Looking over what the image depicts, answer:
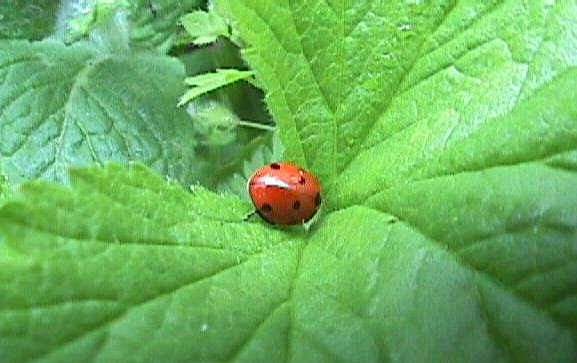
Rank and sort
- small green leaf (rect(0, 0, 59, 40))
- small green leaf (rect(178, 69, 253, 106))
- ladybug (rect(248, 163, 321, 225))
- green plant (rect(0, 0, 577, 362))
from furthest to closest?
small green leaf (rect(0, 0, 59, 40)) < small green leaf (rect(178, 69, 253, 106)) < ladybug (rect(248, 163, 321, 225)) < green plant (rect(0, 0, 577, 362))

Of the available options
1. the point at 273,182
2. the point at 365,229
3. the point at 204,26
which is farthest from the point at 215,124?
the point at 365,229

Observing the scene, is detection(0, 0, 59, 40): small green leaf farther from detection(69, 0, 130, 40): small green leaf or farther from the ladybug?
the ladybug

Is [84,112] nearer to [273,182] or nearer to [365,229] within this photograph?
[273,182]

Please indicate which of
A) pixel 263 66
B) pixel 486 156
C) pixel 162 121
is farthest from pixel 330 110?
pixel 162 121

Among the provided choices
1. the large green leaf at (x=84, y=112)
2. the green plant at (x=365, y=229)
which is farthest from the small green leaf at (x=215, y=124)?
the green plant at (x=365, y=229)

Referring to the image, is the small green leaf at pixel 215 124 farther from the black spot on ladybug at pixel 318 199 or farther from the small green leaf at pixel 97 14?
the black spot on ladybug at pixel 318 199

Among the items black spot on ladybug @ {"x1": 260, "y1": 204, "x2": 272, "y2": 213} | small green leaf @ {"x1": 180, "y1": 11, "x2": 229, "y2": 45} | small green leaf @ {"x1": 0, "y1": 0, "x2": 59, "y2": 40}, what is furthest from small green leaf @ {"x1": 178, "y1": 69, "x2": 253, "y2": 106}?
small green leaf @ {"x1": 0, "y1": 0, "x2": 59, "y2": 40}
